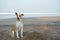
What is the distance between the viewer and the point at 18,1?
3871mm

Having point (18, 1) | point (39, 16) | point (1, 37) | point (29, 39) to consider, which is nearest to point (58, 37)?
point (29, 39)

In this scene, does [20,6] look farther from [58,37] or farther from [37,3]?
[58,37]

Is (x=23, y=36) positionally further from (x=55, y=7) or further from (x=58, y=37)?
(x=55, y=7)

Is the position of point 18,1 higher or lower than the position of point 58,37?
higher

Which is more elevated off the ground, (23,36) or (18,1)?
(18,1)

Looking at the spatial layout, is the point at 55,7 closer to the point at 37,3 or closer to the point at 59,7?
the point at 59,7

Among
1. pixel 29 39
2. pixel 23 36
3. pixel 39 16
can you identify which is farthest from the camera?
→ pixel 39 16

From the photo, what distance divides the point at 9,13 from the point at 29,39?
6.54 feet

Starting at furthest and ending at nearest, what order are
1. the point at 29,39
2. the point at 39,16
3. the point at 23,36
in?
the point at 39,16, the point at 23,36, the point at 29,39

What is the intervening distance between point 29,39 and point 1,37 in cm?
41

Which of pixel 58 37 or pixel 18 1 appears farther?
pixel 18 1

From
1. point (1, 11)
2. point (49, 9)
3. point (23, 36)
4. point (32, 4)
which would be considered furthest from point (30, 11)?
point (23, 36)

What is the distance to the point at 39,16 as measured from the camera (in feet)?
12.7

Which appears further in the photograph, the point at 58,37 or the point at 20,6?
the point at 20,6
